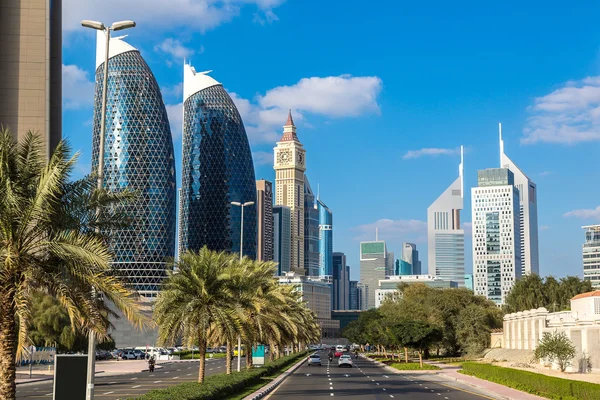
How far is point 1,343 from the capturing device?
67.3ft

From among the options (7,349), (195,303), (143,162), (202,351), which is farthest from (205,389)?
(143,162)

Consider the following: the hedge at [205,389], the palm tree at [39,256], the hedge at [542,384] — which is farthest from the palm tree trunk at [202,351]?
the hedge at [542,384]

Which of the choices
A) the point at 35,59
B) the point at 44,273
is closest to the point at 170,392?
the point at 44,273

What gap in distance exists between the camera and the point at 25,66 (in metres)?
46.1

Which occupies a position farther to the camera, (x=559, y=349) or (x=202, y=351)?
(x=559, y=349)

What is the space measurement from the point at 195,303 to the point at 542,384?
19360 millimetres

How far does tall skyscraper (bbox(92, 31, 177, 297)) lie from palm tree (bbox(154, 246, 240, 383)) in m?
145

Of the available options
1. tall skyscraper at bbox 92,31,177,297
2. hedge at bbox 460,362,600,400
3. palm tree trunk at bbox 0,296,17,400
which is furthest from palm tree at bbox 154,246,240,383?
tall skyscraper at bbox 92,31,177,297

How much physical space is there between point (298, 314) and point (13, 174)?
61.1m

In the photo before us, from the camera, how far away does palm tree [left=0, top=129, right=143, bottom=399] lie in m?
20.5

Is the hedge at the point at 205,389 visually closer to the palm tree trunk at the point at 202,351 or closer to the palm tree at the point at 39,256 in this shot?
the palm tree trunk at the point at 202,351

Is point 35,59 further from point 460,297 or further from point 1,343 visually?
point 460,297

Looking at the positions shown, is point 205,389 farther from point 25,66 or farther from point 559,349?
point 559,349

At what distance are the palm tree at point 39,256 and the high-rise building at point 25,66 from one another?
25646 millimetres
